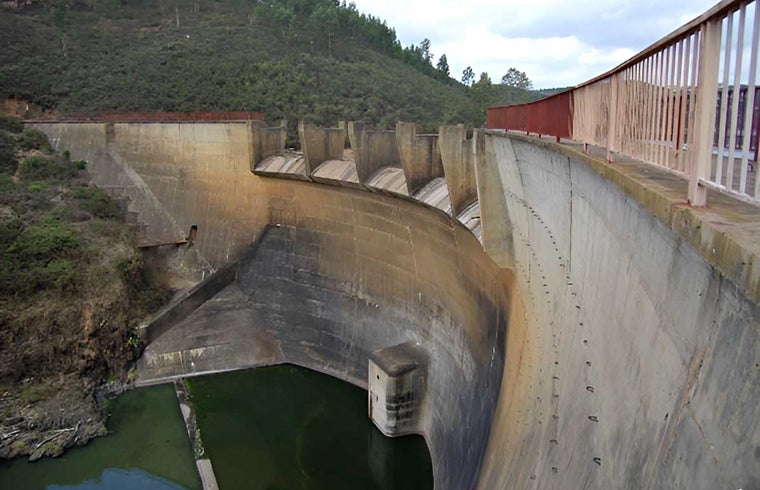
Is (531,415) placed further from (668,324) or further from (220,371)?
(220,371)

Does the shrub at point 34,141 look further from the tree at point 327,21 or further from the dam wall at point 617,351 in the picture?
the tree at point 327,21

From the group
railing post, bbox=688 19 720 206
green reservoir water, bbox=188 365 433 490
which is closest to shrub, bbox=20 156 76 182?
green reservoir water, bbox=188 365 433 490

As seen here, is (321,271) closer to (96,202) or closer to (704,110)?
(96,202)

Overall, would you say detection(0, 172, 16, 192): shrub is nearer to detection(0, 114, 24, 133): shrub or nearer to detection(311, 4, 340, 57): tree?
detection(0, 114, 24, 133): shrub

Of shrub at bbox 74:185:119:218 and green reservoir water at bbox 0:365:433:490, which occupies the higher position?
shrub at bbox 74:185:119:218

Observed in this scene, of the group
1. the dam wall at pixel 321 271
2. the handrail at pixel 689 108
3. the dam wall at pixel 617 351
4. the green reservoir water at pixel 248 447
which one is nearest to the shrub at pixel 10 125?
the dam wall at pixel 321 271

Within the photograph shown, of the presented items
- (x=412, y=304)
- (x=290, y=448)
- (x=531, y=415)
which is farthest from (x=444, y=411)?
(x=531, y=415)
